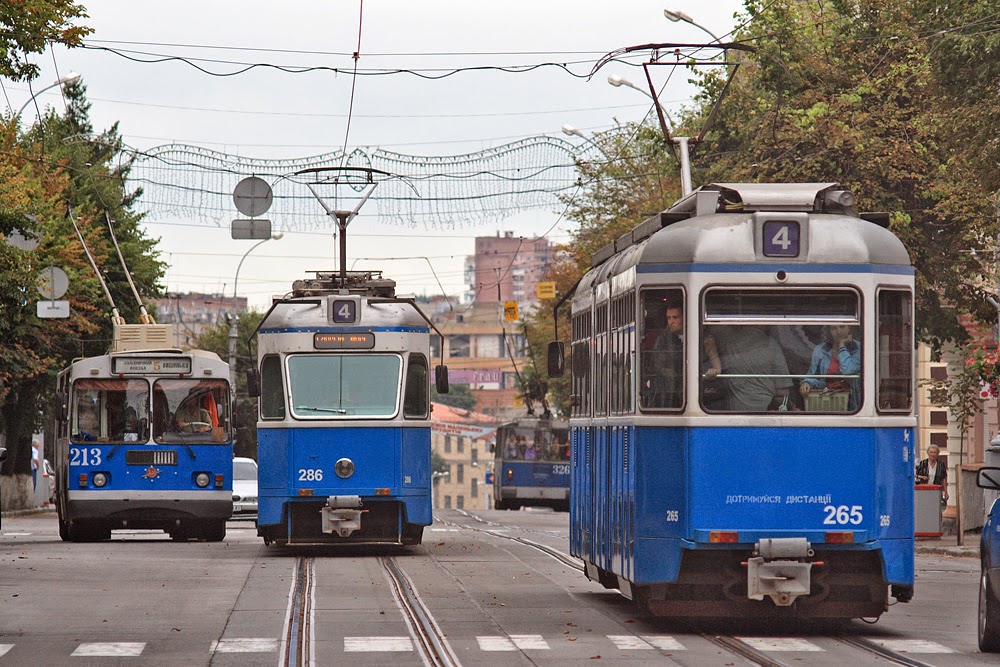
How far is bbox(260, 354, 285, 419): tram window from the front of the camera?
2369 cm

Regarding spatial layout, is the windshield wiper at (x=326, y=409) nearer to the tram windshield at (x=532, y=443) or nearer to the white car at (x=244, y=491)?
the white car at (x=244, y=491)

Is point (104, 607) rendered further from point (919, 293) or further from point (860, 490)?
point (919, 293)

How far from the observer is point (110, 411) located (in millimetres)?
27375

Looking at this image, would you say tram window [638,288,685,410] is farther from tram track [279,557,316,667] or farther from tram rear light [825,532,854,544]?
tram track [279,557,316,667]

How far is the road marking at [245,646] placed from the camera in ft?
41.4

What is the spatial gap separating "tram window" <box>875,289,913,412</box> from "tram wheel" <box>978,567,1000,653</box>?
1.33 metres

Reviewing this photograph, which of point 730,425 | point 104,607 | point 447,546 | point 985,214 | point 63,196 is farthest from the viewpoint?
point 63,196

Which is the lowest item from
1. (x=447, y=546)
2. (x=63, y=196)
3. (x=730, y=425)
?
(x=447, y=546)

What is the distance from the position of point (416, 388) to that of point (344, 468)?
53.0 inches

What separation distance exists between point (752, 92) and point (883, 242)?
25307 mm

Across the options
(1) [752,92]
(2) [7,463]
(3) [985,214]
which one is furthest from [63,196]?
(3) [985,214]

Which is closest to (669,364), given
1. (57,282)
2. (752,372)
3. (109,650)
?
(752,372)

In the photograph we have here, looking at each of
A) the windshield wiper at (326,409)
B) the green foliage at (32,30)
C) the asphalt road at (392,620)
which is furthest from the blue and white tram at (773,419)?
the windshield wiper at (326,409)

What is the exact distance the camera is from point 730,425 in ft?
43.9
